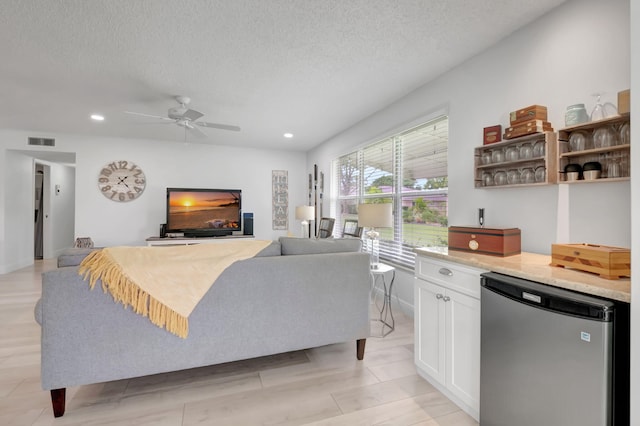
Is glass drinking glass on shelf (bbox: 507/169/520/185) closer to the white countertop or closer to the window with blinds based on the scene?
the white countertop

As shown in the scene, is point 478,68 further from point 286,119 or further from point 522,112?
point 286,119

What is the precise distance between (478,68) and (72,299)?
3292mm

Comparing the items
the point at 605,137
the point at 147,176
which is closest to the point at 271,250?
the point at 605,137

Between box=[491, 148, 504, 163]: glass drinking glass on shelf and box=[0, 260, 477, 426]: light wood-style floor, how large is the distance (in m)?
1.65

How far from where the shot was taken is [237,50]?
2.47 m

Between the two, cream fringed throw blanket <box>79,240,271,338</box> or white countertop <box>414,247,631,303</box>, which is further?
cream fringed throw blanket <box>79,240,271,338</box>

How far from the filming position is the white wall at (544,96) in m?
1.68

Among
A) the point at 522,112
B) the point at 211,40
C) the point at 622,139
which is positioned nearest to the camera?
the point at 622,139

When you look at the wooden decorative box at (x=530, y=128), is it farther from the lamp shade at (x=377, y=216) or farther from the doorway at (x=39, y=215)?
the doorway at (x=39, y=215)

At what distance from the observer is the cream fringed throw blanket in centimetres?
169

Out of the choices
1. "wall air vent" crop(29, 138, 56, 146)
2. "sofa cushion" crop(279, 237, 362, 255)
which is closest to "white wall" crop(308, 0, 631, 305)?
"sofa cushion" crop(279, 237, 362, 255)

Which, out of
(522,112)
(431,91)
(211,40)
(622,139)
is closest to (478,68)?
(431,91)

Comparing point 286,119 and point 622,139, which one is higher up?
point 286,119

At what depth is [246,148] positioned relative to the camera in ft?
20.9
